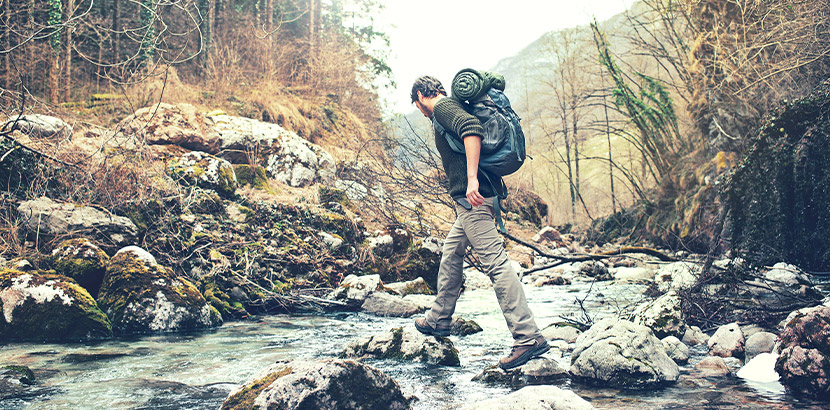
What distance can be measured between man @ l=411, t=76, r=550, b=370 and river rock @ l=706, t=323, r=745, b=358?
168 cm

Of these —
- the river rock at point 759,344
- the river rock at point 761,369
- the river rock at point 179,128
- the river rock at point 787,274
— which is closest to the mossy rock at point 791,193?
the river rock at point 787,274

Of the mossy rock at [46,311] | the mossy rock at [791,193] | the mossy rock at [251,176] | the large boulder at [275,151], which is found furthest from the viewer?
the large boulder at [275,151]

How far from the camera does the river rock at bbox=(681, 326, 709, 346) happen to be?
4.91 meters

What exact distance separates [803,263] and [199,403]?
621cm

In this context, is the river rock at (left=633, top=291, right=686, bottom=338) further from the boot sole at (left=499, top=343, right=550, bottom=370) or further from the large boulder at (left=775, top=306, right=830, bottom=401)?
the boot sole at (left=499, top=343, right=550, bottom=370)

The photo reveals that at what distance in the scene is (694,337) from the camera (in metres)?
4.96

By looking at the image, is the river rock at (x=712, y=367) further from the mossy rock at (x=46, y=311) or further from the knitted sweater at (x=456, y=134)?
the mossy rock at (x=46, y=311)

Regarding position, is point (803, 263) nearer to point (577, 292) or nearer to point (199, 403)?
point (577, 292)

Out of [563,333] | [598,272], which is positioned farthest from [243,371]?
[598,272]

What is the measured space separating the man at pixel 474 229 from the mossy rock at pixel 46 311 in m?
3.74

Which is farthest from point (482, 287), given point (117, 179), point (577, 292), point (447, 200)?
point (117, 179)

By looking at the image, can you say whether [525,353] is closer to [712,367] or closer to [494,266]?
→ [494,266]

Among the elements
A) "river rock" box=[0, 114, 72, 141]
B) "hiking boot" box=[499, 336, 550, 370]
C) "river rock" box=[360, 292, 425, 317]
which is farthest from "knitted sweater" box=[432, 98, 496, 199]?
"river rock" box=[0, 114, 72, 141]

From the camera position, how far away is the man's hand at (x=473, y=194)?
140 inches
